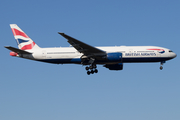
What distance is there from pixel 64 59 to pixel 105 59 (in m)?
6.45

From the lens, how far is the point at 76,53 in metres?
49.2

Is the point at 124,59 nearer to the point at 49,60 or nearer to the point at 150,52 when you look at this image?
the point at 150,52

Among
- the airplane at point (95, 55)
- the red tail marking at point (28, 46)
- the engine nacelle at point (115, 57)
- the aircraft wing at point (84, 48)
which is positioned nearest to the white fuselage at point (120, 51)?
the airplane at point (95, 55)

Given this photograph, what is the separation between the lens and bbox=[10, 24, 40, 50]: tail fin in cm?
5269

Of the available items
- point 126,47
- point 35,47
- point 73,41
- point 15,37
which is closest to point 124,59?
point 126,47

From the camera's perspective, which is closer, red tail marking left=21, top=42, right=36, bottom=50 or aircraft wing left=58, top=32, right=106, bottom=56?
aircraft wing left=58, top=32, right=106, bottom=56

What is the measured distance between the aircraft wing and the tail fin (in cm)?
931

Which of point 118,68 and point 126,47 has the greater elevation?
point 126,47

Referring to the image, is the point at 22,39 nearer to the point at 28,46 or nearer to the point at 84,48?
the point at 28,46

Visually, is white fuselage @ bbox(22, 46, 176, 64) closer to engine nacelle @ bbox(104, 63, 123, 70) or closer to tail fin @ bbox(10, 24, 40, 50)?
tail fin @ bbox(10, 24, 40, 50)

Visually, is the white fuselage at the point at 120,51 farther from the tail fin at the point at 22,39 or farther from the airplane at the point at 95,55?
the tail fin at the point at 22,39

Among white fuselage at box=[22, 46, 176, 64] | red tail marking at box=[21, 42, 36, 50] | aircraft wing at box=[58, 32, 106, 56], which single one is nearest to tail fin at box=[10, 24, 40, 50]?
red tail marking at box=[21, 42, 36, 50]

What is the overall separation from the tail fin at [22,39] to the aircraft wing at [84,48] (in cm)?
931

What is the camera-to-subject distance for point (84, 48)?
1848 inches
